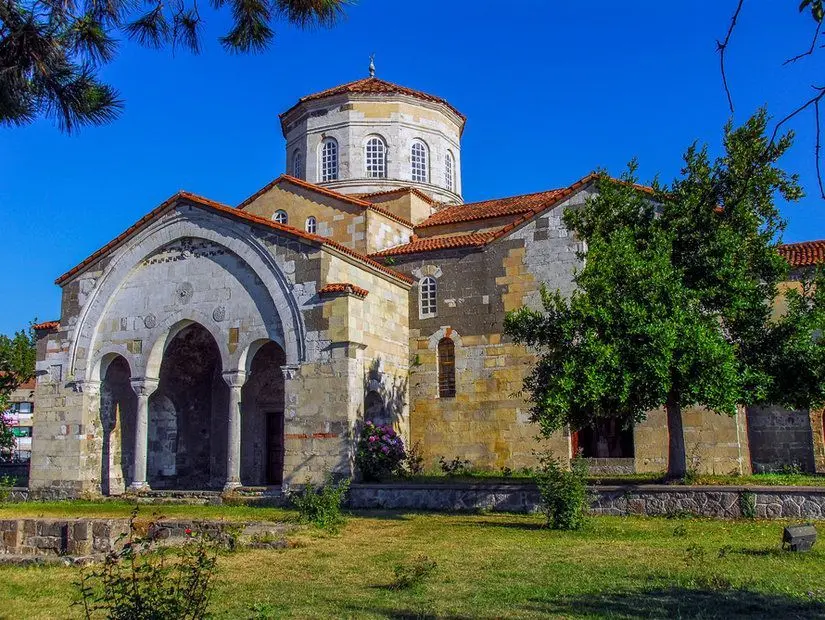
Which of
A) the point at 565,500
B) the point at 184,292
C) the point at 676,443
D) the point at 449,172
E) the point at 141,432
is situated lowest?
the point at 565,500

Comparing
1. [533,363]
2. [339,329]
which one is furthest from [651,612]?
[533,363]

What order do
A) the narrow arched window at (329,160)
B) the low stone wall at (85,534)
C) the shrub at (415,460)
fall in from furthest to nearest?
the narrow arched window at (329,160) → the shrub at (415,460) → the low stone wall at (85,534)

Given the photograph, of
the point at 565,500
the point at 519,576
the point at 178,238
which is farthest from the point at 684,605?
the point at 178,238

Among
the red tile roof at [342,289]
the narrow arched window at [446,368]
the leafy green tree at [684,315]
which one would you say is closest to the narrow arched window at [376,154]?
the narrow arched window at [446,368]

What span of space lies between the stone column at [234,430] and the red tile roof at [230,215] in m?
3.45

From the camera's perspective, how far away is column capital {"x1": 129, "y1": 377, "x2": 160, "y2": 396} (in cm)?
1947

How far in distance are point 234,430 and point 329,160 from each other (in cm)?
1086

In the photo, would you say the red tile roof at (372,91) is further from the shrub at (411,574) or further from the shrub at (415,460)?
the shrub at (411,574)

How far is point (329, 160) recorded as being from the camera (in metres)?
26.0

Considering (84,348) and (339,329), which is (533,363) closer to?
(339,329)

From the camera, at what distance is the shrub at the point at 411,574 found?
818cm

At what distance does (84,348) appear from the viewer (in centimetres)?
2056

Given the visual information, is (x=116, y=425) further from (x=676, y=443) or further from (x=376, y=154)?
(x=676, y=443)

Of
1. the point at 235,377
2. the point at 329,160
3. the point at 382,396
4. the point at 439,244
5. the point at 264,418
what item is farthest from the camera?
the point at 329,160
